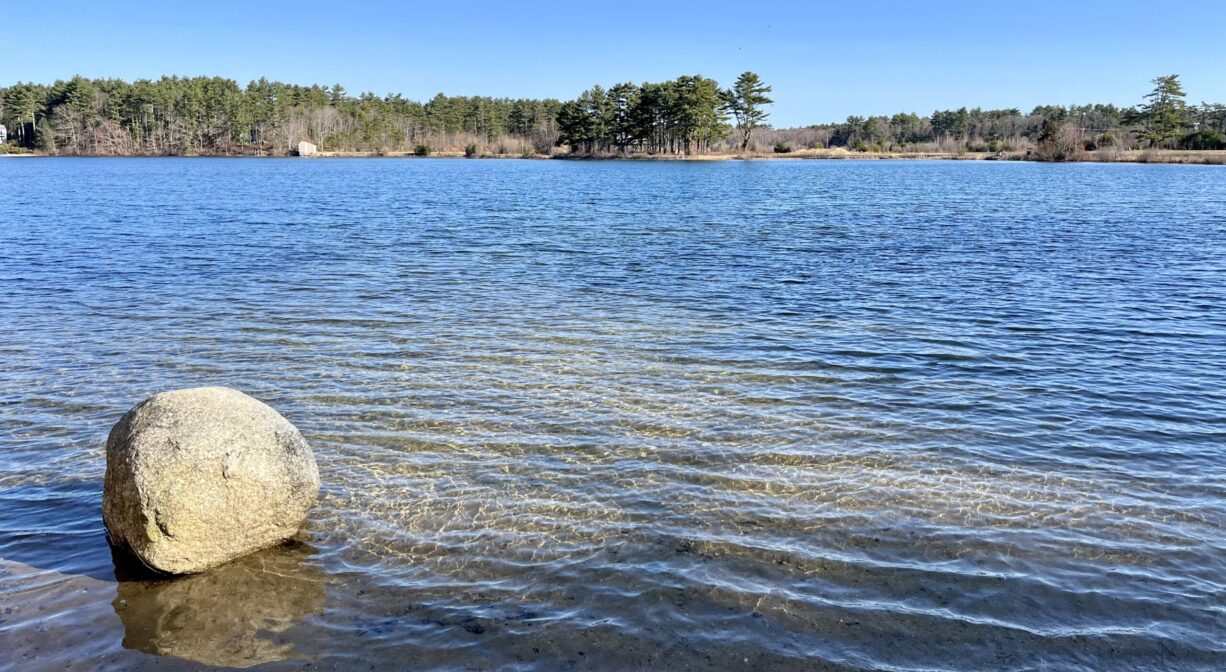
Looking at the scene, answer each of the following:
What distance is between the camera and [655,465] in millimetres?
8898

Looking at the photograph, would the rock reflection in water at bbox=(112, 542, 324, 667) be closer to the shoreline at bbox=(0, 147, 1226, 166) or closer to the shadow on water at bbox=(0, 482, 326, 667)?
the shadow on water at bbox=(0, 482, 326, 667)

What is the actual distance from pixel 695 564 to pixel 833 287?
15.3 m

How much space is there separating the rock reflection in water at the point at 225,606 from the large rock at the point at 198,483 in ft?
0.56

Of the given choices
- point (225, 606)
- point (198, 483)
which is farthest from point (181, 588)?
point (198, 483)

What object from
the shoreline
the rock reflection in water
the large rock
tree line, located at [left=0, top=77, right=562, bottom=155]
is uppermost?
tree line, located at [left=0, top=77, right=562, bottom=155]

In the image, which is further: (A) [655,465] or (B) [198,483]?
(A) [655,465]

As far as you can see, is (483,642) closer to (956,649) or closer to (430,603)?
(430,603)

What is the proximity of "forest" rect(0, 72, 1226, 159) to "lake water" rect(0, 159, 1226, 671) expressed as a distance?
4719 inches

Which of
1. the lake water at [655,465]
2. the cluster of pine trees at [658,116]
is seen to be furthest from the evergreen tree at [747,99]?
the lake water at [655,465]

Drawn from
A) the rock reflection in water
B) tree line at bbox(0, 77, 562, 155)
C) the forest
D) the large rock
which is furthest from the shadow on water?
tree line at bbox(0, 77, 562, 155)

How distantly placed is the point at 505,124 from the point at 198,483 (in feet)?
637

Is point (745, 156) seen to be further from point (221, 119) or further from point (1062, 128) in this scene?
point (221, 119)

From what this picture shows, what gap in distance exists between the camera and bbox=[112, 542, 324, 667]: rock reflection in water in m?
5.61

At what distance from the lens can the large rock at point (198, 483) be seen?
6375 mm
